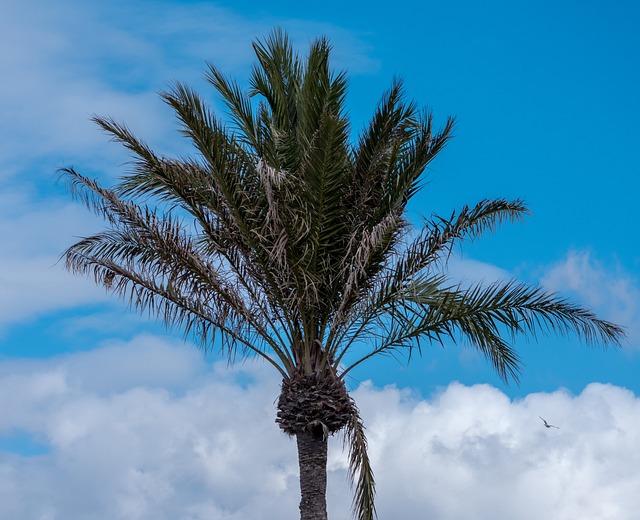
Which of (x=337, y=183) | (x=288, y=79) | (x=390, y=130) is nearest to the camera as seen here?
(x=337, y=183)

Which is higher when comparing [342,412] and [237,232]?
[237,232]

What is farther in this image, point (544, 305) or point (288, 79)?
point (288, 79)

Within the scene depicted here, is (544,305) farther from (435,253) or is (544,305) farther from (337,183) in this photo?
(337,183)

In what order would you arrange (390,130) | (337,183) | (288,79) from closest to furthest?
(337,183) → (390,130) → (288,79)

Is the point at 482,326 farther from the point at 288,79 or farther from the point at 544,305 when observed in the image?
the point at 288,79

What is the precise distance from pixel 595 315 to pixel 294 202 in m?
5.22

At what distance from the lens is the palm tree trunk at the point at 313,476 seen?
14.6m

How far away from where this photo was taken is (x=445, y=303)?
15.1 m

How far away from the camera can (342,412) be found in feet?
48.2

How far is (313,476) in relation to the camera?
14.7m

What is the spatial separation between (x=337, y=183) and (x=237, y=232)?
5.75ft

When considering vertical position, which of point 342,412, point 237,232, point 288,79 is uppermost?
point 288,79

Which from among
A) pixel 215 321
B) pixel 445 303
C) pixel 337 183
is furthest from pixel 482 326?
pixel 215 321

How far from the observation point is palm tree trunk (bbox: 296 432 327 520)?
1464cm
